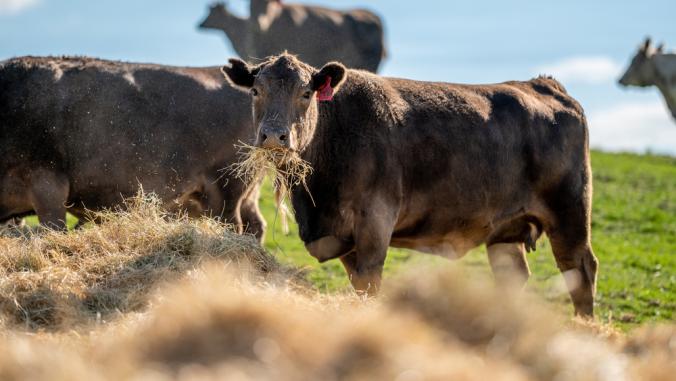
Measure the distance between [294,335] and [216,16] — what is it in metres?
30.8

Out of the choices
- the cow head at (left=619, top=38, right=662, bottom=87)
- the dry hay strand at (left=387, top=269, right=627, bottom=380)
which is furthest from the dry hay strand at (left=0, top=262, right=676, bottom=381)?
the cow head at (left=619, top=38, right=662, bottom=87)

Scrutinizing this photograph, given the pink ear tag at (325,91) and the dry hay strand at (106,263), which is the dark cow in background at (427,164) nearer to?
the pink ear tag at (325,91)

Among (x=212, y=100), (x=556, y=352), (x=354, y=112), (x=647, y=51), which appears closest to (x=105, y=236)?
(x=354, y=112)

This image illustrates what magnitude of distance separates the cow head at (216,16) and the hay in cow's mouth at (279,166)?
25.5m

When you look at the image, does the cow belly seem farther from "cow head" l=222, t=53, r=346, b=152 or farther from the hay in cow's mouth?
"cow head" l=222, t=53, r=346, b=152

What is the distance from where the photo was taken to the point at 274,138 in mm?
8516

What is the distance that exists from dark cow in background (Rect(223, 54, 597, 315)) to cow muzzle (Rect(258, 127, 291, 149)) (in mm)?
12

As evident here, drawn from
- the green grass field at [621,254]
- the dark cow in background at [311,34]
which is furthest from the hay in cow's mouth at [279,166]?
the dark cow in background at [311,34]

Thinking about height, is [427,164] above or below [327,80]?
below

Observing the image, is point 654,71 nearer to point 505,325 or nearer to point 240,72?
point 240,72

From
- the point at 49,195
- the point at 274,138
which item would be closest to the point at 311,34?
the point at 49,195

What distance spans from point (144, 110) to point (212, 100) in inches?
34.5

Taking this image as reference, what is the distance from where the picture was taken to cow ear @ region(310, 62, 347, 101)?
364 inches

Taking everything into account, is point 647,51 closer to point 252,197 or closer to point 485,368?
point 252,197
